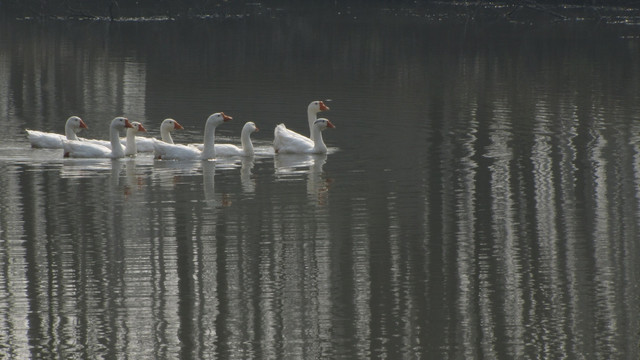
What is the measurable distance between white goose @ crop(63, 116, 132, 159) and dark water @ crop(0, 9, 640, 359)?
25 cm

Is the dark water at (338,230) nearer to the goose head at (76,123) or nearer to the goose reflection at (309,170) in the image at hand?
the goose reflection at (309,170)

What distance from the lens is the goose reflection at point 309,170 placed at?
54.4 ft

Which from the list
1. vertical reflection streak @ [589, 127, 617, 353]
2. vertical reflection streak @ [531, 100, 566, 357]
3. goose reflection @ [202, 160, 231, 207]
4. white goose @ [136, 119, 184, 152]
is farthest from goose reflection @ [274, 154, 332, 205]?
vertical reflection streak @ [589, 127, 617, 353]

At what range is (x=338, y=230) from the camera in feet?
45.5

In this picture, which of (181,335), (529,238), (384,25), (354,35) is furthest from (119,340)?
(384,25)

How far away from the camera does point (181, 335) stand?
9.89 meters

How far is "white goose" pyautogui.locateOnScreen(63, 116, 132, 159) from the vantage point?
65.6ft

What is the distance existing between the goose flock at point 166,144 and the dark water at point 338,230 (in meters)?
0.28

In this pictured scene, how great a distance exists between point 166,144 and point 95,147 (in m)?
1.15

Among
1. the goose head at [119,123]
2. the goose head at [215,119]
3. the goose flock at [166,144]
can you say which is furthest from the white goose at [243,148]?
the goose head at [119,123]

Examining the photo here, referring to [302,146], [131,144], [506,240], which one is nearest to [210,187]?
[302,146]

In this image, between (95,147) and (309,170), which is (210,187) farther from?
(95,147)

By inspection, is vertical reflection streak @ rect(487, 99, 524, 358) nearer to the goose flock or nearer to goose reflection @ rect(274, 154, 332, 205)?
goose reflection @ rect(274, 154, 332, 205)

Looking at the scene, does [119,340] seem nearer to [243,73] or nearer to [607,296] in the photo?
[607,296]
